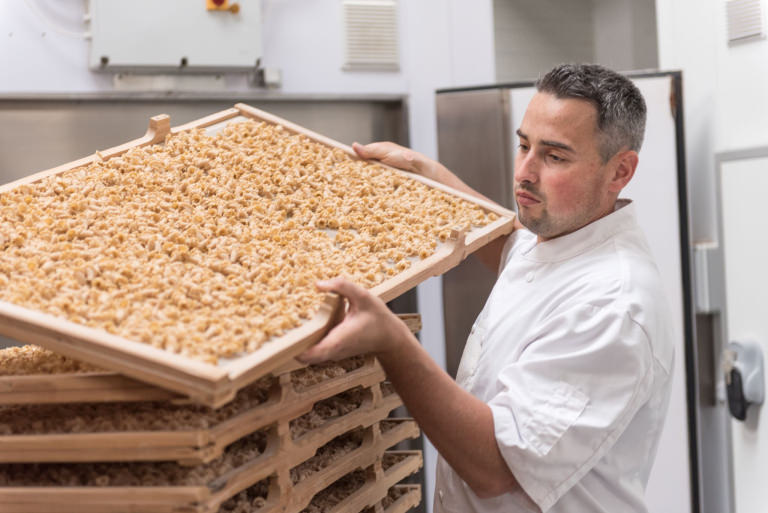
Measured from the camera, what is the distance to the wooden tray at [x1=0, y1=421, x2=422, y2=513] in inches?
39.2

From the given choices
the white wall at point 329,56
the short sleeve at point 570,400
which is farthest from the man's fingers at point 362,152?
the white wall at point 329,56

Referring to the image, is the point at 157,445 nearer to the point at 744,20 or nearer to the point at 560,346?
the point at 560,346

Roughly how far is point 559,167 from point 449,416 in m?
0.58

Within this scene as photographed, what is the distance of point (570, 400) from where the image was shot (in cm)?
139

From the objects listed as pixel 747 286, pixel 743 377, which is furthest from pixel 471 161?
pixel 743 377

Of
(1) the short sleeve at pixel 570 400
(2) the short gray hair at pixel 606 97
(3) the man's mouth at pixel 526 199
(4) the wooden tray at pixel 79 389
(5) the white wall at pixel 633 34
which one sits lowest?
(1) the short sleeve at pixel 570 400

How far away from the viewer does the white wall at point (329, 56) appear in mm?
2641

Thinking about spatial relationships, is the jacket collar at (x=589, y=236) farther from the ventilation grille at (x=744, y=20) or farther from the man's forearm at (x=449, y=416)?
the ventilation grille at (x=744, y=20)

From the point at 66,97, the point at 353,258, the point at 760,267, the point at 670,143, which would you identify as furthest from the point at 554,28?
the point at 353,258

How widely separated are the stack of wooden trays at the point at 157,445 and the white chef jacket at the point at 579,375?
1.05 feet

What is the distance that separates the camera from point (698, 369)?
2.91 metres

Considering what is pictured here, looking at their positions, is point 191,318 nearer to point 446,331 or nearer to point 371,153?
point 371,153

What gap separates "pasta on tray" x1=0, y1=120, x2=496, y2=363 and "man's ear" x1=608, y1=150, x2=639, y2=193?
276 mm

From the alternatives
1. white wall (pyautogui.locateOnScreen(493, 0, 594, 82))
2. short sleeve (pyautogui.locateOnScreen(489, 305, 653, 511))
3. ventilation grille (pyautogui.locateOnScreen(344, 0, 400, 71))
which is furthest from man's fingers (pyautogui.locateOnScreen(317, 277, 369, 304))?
white wall (pyautogui.locateOnScreen(493, 0, 594, 82))
